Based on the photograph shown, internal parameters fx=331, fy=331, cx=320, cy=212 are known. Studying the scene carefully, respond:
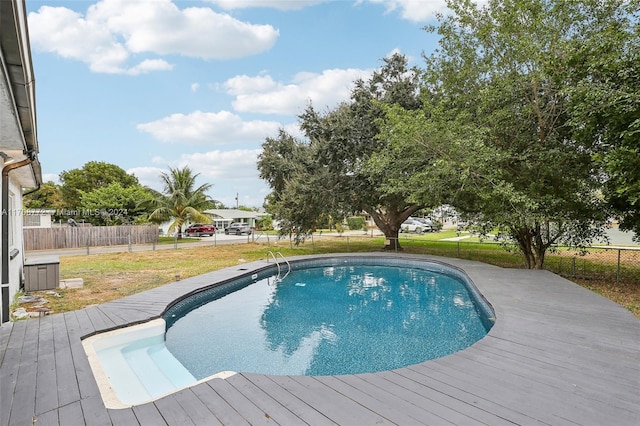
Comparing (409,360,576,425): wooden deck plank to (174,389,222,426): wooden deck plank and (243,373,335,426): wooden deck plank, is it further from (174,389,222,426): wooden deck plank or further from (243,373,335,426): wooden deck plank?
(174,389,222,426): wooden deck plank

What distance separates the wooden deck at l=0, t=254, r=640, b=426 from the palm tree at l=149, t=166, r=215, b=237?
1846 centimetres

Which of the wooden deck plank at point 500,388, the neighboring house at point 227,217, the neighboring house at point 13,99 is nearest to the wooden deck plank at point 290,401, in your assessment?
the wooden deck plank at point 500,388

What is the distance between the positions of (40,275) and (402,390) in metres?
8.31

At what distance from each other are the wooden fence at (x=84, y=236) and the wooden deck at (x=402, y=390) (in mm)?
15132

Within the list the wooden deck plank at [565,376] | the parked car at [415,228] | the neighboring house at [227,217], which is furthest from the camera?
the neighboring house at [227,217]

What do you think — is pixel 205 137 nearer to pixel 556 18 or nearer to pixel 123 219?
pixel 123 219

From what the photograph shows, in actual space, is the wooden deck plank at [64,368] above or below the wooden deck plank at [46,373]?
below

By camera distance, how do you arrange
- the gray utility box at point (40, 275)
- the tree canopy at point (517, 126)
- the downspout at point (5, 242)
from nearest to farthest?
the downspout at point (5, 242) < the gray utility box at point (40, 275) < the tree canopy at point (517, 126)

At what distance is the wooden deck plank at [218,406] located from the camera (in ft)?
8.22

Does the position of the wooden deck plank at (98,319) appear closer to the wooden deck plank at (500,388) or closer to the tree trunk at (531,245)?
the wooden deck plank at (500,388)

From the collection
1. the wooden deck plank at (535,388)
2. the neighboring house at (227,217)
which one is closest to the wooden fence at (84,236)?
the neighboring house at (227,217)

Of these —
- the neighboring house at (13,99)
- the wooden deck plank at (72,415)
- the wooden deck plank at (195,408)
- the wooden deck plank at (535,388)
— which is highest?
the neighboring house at (13,99)

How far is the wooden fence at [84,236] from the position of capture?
56.1 ft

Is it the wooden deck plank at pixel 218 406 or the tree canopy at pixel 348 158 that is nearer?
the wooden deck plank at pixel 218 406
